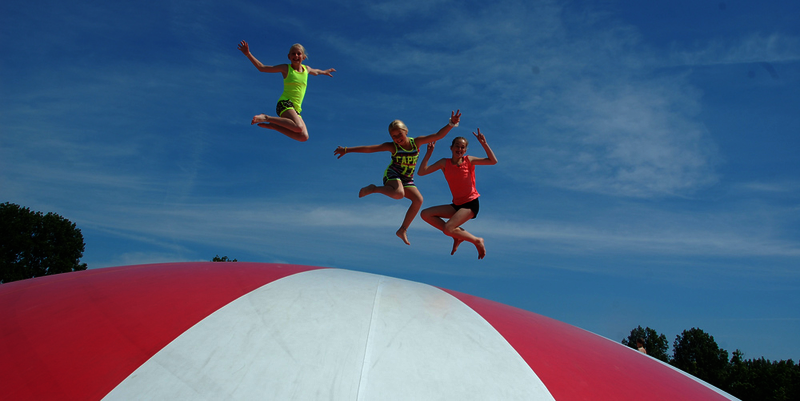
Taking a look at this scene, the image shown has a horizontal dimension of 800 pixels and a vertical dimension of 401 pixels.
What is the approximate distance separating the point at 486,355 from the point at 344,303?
1.35 m

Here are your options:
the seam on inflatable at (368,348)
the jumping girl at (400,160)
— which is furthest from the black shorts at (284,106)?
the seam on inflatable at (368,348)

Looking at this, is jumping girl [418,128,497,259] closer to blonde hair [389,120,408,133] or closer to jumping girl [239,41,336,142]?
blonde hair [389,120,408,133]

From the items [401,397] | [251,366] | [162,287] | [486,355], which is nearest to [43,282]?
[162,287]

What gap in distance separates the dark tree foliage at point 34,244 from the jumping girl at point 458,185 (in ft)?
103

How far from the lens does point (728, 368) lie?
44156 mm

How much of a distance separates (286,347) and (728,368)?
54225mm

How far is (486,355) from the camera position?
3.89 metres

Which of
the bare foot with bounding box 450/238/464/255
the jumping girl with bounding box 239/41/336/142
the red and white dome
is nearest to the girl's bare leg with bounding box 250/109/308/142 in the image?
the jumping girl with bounding box 239/41/336/142

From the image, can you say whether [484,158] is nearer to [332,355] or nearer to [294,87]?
[294,87]

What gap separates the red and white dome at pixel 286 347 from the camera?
3244 mm

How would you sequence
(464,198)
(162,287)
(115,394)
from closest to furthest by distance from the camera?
(115,394) < (162,287) < (464,198)

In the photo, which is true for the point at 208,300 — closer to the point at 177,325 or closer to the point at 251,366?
the point at 177,325

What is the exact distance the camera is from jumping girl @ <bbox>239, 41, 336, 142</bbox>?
7082 millimetres

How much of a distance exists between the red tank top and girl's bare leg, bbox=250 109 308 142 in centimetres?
237
